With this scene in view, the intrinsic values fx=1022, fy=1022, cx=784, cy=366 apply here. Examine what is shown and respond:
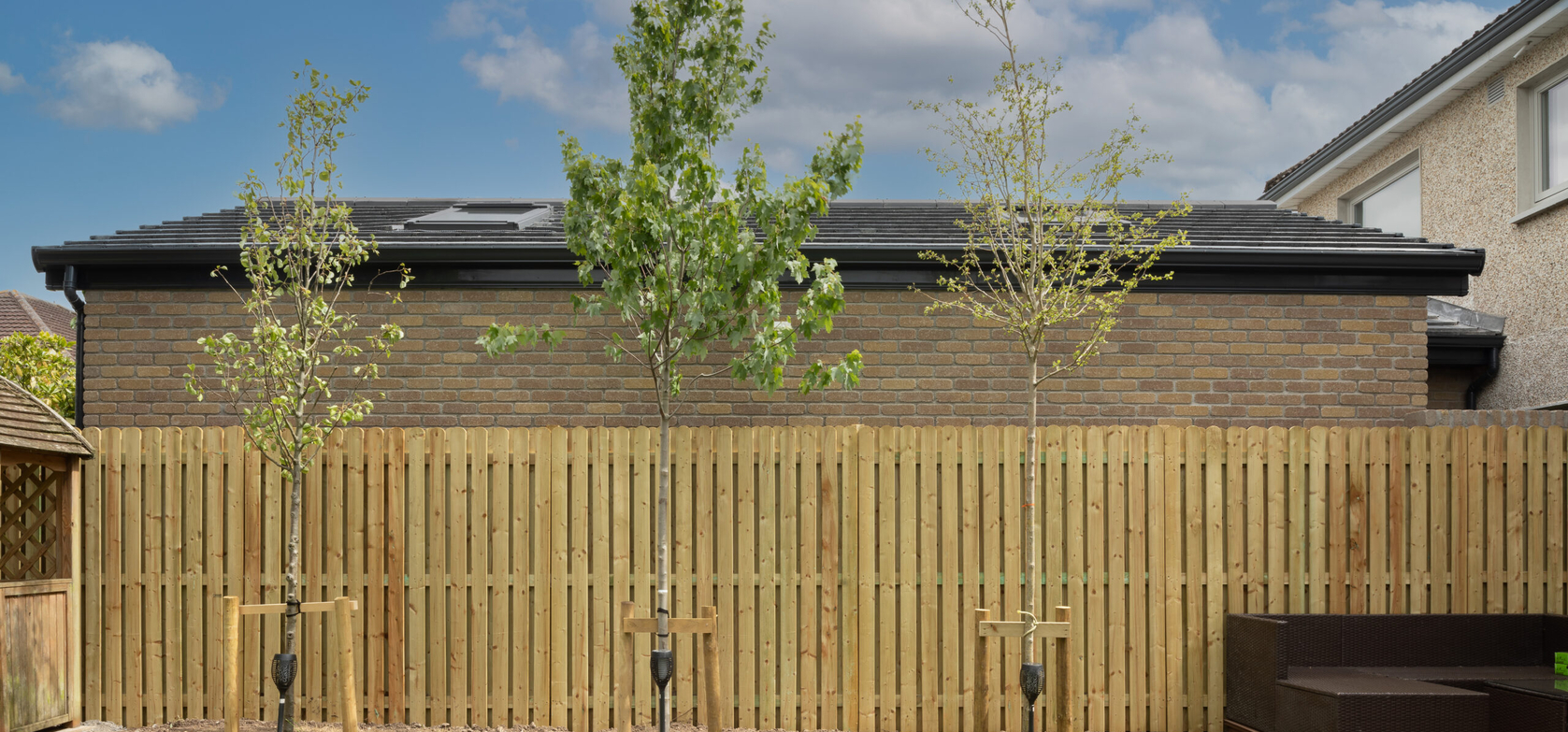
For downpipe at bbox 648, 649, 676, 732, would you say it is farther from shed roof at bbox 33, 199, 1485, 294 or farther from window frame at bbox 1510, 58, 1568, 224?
window frame at bbox 1510, 58, 1568, 224

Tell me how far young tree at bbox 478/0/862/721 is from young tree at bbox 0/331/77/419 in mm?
9863

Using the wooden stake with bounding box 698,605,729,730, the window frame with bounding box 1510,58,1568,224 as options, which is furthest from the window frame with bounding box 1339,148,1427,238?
the wooden stake with bounding box 698,605,729,730

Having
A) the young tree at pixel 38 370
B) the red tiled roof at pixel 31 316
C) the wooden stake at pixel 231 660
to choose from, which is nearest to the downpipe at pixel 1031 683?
the wooden stake at pixel 231 660

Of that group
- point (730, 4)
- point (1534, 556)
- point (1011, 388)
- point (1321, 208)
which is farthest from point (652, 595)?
point (1321, 208)

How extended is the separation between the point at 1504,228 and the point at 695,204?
905 cm

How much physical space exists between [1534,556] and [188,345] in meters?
8.51

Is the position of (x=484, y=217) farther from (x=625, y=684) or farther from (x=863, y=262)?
(x=625, y=684)

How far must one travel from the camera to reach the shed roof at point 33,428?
538cm

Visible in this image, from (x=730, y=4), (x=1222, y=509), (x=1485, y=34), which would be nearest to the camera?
(x=730, y=4)

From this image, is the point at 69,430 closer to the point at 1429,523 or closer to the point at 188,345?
the point at 188,345

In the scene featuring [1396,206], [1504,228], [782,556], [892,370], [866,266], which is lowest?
[782,556]

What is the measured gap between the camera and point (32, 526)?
600cm

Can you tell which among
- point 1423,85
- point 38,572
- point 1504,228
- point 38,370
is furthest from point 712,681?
point 38,370

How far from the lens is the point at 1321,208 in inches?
565
